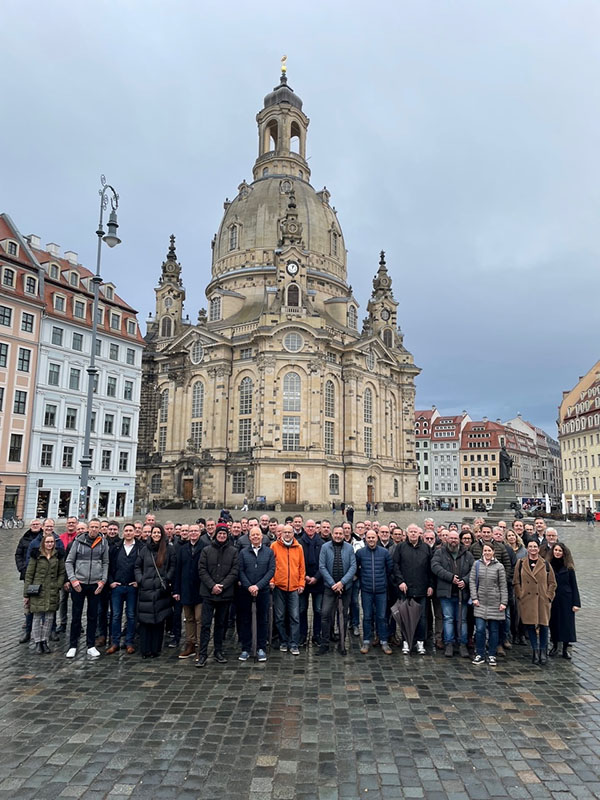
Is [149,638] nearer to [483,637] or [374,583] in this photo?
[374,583]

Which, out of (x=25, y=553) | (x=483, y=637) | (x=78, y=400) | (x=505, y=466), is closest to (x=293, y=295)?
(x=78, y=400)

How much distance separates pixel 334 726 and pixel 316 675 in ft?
5.99

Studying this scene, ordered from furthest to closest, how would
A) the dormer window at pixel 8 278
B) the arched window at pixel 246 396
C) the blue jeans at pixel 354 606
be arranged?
the arched window at pixel 246 396 < the dormer window at pixel 8 278 < the blue jeans at pixel 354 606

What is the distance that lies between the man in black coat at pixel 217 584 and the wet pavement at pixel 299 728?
1.34 ft

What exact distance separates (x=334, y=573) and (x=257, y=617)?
1.54 metres

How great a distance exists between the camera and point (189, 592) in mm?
9195

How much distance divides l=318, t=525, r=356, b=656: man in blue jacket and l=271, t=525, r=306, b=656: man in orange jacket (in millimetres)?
419

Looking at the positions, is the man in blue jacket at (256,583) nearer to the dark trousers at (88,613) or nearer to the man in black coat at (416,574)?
the man in black coat at (416,574)

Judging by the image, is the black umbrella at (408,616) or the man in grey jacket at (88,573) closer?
the man in grey jacket at (88,573)

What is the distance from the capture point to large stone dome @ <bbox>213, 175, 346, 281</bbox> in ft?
225

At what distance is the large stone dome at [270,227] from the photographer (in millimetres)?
68625

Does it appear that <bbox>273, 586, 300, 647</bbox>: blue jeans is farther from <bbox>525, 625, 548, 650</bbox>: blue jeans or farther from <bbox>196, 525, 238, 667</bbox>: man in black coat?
<bbox>525, 625, 548, 650</bbox>: blue jeans

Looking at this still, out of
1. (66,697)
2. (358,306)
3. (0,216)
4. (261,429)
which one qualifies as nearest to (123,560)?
(66,697)

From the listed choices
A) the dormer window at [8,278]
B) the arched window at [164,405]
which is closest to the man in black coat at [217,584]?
the dormer window at [8,278]
